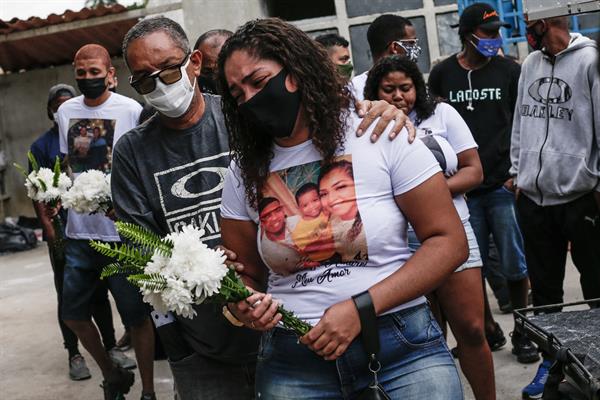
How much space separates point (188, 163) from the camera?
3.72 m

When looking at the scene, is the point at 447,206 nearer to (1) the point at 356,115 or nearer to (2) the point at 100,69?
(1) the point at 356,115

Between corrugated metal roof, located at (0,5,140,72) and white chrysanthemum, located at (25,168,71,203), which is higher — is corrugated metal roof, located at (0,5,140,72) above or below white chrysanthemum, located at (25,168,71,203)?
above

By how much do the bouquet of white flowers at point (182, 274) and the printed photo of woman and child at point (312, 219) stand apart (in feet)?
0.53

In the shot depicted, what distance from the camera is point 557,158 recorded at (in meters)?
5.16

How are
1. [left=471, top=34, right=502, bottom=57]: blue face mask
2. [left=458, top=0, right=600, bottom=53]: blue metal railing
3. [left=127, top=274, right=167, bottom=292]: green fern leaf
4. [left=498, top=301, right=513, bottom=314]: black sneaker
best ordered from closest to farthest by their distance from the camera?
[left=127, top=274, right=167, bottom=292]: green fern leaf, [left=471, top=34, right=502, bottom=57]: blue face mask, [left=498, top=301, right=513, bottom=314]: black sneaker, [left=458, top=0, right=600, bottom=53]: blue metal railing

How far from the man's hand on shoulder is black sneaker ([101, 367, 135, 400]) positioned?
338 cm

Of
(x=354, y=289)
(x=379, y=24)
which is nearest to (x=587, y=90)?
(x=379, y=24)

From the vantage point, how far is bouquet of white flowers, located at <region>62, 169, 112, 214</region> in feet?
16.9

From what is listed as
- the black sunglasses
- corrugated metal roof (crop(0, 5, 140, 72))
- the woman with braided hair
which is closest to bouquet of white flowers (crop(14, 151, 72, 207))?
the black sunglasses

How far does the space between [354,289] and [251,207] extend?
457 mm

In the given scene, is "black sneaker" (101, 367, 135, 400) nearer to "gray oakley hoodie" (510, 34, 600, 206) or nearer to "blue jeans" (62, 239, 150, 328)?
"blue jeans" (62, 239, 150, 328)

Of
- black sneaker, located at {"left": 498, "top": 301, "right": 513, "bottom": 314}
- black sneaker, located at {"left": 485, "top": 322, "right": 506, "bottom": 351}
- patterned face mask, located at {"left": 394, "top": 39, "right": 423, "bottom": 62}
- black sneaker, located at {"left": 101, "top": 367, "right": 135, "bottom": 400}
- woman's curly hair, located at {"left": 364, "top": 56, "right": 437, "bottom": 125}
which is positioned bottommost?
black sneaker, located at {"left": 498, "top": 301, "right": 513, "bottom": 314}

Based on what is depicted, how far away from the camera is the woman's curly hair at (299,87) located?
2.86 meters

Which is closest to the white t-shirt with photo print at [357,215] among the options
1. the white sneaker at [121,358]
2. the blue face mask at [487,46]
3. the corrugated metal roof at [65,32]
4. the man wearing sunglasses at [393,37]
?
the man wearing sunglasses at [393,37]
